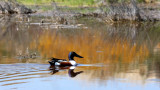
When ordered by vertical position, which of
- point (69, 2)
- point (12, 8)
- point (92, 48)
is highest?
point (69, 2)

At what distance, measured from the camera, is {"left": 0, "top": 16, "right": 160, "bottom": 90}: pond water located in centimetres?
1084

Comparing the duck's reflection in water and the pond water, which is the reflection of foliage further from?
the duck's reflection in water

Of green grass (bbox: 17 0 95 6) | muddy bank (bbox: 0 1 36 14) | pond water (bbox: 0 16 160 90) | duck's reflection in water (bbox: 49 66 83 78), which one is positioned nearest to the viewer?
pond water (bbox: 0 16 160 90)

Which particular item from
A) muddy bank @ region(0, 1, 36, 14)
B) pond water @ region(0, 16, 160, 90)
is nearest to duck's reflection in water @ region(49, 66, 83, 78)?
pond water @ region(0, 16, 160, 90)

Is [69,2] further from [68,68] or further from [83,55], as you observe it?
[68,68]

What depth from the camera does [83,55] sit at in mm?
15555

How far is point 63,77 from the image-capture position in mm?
11492

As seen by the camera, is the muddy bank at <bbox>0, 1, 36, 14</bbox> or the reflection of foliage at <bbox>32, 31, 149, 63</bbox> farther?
the muddy bank at <bbox>0, 1, 36, 14</bbox>

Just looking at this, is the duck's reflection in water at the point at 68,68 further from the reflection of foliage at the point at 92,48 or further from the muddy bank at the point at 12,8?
the muddy bank at the point at 12,8

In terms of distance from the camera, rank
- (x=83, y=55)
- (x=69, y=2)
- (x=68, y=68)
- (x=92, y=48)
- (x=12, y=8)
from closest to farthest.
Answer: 1. (x=68, y=68)
2. (x=83, y=55)
3. (x=92, y=48)
4. (x=12, y=8)
5. (x=69, y=2)

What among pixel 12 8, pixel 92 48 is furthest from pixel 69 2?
pixel 92 48

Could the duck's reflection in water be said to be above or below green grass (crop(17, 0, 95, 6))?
below

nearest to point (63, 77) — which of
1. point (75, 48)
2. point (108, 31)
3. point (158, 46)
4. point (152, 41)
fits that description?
point (75, 48)

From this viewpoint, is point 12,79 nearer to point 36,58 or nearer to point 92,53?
point 36,58
